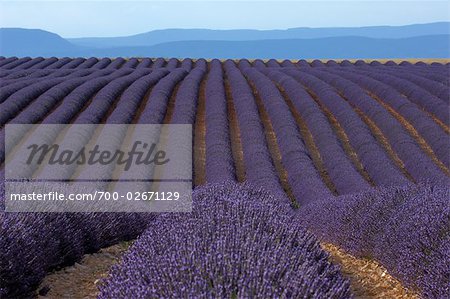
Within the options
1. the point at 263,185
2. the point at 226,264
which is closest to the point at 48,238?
the point at 226,264

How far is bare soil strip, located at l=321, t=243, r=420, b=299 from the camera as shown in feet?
13.5

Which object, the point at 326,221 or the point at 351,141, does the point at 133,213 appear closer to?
the point at 326,221

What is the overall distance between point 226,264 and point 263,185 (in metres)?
9.77

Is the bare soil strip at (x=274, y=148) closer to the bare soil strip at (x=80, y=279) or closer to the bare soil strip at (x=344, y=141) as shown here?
the bare soil strip at (x=344, y=141)

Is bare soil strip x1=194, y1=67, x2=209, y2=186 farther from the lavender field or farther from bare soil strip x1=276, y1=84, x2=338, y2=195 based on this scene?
bare soil strip x1=276, y1=84, x2=338, y2=195

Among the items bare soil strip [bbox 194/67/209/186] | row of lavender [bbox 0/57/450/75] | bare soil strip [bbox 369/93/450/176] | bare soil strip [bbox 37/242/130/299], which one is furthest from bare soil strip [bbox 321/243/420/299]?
row of lavender [bbox 0/57/450/75]

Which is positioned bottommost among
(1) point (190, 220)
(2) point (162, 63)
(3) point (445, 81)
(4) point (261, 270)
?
(2) point (162, 63)

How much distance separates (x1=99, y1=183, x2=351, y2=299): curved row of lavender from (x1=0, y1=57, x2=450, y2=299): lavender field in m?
0.01

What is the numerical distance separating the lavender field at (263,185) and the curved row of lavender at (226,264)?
1 centimetres

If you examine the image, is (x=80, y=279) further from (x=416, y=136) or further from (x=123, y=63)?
(x=123, y=63)

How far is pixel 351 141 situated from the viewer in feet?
57.8

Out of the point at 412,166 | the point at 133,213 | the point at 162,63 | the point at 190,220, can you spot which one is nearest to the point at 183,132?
the point at 412,166

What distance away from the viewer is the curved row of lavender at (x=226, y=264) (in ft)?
8.90

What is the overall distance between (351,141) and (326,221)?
11.3m
